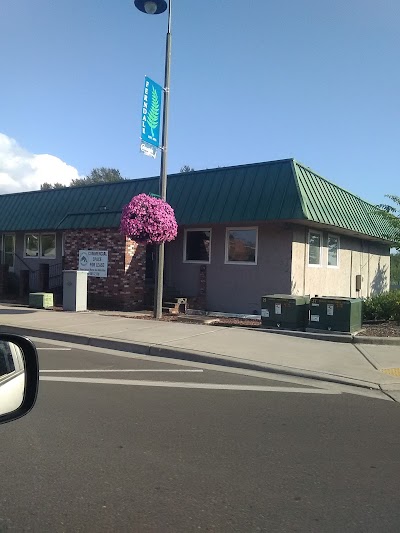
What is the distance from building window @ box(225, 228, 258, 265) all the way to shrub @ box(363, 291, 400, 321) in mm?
3682

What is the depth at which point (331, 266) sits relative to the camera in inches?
687

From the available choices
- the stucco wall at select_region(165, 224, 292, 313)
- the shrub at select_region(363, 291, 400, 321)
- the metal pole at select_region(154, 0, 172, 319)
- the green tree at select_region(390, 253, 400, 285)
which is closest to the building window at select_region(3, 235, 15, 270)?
the stucco wall at select_region(165, 224, 292, 313)

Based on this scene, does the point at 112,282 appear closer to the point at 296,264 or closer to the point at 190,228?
the point at 190,228

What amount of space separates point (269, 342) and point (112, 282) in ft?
25.2

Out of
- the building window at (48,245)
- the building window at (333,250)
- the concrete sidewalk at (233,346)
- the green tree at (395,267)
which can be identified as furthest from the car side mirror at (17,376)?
the green tree at (395,267)

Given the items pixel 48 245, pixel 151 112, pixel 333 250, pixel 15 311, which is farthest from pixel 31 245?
pixel 333 250

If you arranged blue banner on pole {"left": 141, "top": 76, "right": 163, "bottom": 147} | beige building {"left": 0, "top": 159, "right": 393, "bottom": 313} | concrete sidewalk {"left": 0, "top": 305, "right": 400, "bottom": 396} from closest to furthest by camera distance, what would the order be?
concrete sidewalk {"left": 0, "top": 305, "right": 400, "bottom": 396}, blue banner on pole {"left": 141, "top": 76, "right": 163, "bottom": 147}, beige building {"left": 0, "top": 159, "right": 393, "bottom": 313}

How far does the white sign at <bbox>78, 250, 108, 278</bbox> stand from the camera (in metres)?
16.6

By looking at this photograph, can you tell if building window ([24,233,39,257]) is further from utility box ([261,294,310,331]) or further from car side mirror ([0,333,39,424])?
car side mirror ([0,333,39,424])

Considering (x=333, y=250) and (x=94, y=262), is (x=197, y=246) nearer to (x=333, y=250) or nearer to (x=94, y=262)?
(x=94, y=262)

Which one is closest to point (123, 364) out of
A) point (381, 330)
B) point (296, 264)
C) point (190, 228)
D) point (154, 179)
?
point (381, 330)

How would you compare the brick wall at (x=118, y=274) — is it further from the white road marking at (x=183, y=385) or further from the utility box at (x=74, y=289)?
the white road marking at (x=183, y=385)

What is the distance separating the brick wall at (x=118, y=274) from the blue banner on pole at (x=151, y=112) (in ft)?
14.0

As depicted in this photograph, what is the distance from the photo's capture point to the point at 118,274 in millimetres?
16156
